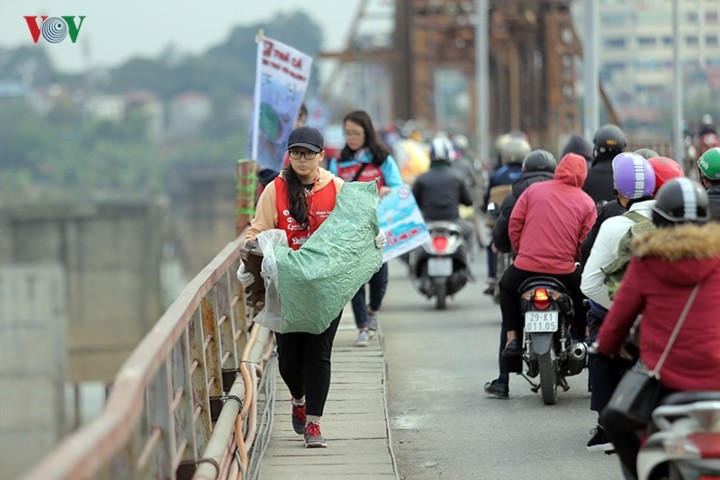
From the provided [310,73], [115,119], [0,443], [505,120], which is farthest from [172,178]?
[310,73]

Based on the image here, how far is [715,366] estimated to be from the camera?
586 cm

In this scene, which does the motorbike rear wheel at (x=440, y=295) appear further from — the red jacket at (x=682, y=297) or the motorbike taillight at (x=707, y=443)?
the motorbike taillight at (x=707, y=443)

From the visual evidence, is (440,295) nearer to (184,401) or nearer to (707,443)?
(184,401)

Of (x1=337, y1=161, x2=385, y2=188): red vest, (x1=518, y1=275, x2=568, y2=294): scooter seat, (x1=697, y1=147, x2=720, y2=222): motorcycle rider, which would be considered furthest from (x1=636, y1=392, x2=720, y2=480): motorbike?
(x1=337, y1=161, x2=385, y2=188): red vest

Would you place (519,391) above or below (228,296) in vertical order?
below

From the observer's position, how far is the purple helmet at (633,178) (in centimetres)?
778

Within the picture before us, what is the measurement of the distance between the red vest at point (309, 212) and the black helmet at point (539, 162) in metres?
3.32

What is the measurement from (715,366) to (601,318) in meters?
2.43

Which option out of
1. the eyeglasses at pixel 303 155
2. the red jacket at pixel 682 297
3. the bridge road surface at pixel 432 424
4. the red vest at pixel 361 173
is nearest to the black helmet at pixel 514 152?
the bridge road surface at pixel 432 424

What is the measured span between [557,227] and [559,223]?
0.03 metres

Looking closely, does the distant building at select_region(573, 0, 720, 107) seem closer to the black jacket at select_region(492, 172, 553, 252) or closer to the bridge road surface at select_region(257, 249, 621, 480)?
the bridge road surface at select_region(257, 249, 621, 480)

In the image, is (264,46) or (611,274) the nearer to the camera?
(611,274)

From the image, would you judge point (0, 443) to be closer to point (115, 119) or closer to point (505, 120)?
point (505, 120)

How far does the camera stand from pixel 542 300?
9.48m
